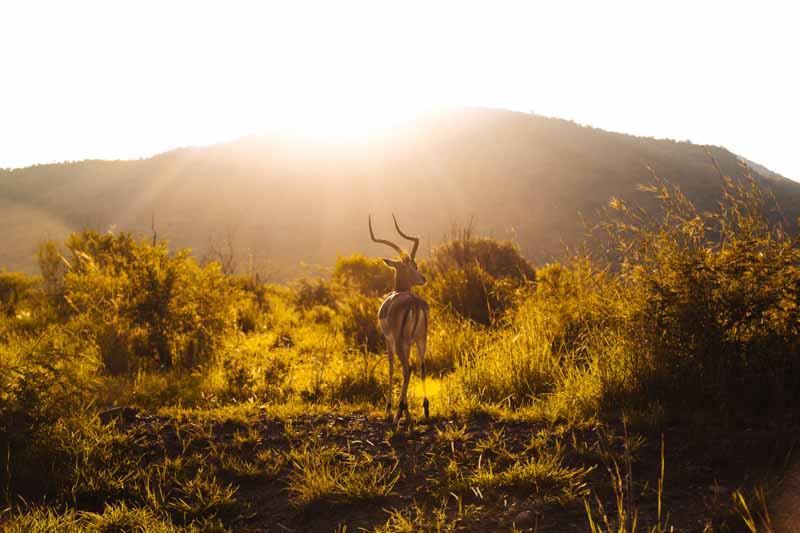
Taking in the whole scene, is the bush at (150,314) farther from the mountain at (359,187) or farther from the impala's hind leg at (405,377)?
the mountain at (359,187)

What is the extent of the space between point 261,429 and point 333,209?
56.5 meters

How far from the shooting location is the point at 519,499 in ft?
11.9

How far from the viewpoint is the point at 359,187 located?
214 feet

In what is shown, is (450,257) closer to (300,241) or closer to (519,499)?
(519,499)

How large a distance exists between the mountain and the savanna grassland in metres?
36.5

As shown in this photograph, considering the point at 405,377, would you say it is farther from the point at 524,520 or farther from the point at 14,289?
the point at 14,289

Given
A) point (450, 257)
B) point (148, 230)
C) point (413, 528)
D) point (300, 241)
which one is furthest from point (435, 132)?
point (413, 528)

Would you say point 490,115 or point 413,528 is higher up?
point 490,115

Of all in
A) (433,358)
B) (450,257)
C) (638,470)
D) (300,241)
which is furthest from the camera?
(300,241)

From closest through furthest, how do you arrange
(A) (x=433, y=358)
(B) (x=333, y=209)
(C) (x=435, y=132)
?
(A) (x=433, y=358) → (B) (x=333, y=209) → (C) (x=435, y=132)

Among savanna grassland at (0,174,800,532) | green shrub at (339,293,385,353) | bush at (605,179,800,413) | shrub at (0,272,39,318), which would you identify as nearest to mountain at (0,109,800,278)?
shrub at (0,272,39,318)

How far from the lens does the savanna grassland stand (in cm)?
354

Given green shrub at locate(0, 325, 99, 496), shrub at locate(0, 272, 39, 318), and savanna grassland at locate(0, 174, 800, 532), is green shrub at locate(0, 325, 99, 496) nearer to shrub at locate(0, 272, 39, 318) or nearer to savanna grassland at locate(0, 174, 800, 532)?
savanna grassland at locate(0, 174, 800, 532)

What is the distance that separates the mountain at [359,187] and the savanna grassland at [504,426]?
36484mm
